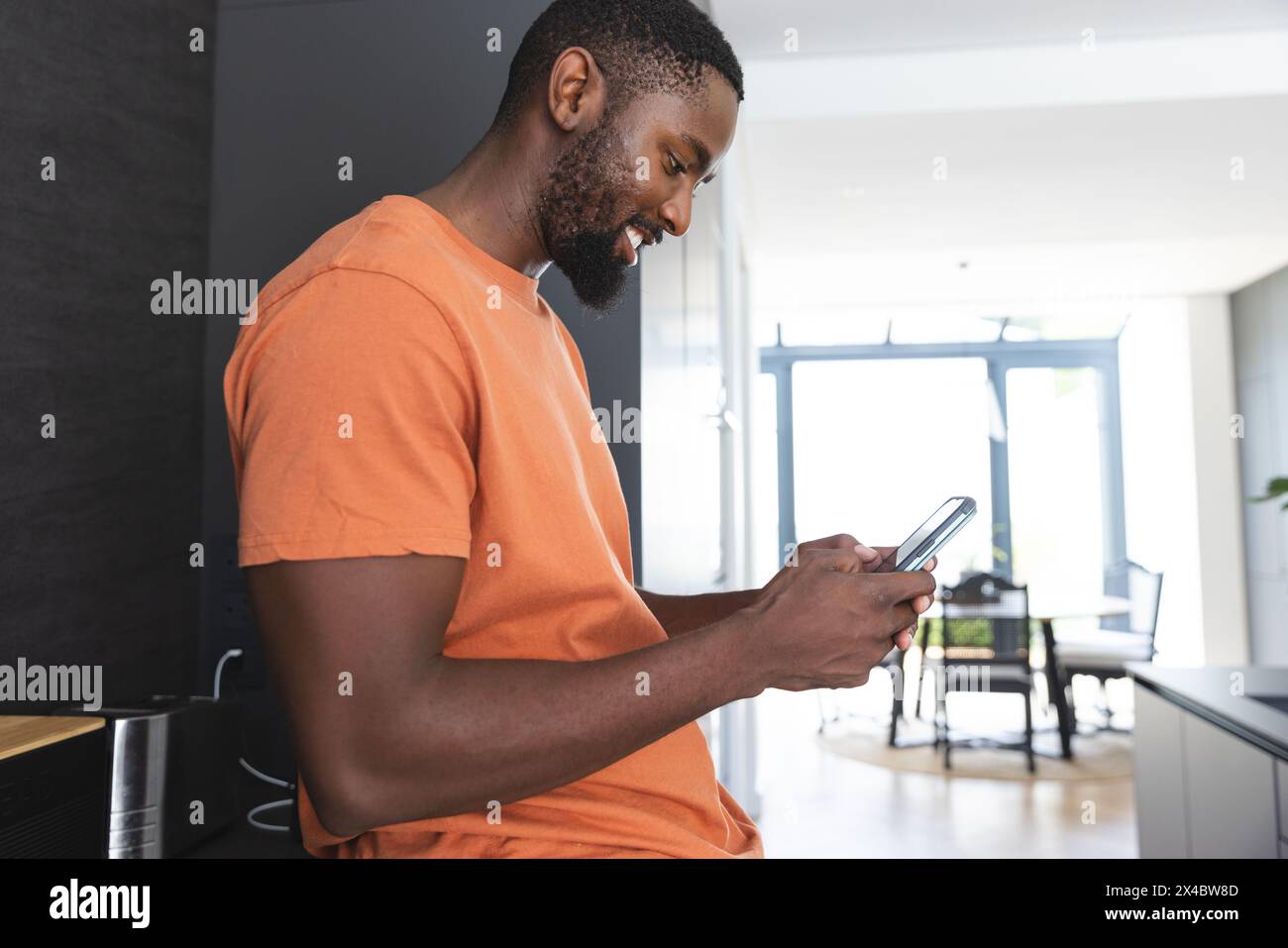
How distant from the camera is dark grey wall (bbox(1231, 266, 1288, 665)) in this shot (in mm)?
5898

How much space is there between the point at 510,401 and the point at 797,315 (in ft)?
22.3

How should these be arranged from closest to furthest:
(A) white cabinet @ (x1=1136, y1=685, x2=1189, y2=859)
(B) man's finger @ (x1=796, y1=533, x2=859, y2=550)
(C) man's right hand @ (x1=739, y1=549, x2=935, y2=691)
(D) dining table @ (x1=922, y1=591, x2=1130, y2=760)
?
(C) man's right hand @ (x1=739, y1=549, x2=935, y2=691) < (B) man's finger @ (x1=796, y1=533, x2=859, y2=550) < (A) white cabinet @ (x1=1136, y1=685, x2=1189, y2=859) < (D) dining table @ (x1=922, y1=591, x2=1130, y2=760)

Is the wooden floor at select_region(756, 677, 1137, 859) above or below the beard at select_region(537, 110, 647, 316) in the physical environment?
below

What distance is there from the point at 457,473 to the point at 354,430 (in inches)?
2.8

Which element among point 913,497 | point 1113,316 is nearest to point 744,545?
point 913,497

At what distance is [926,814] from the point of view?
154 inches

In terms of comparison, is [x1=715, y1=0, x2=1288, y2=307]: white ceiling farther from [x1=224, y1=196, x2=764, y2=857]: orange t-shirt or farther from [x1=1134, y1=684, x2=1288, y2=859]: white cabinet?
[x1=224, y1=196, x2=764, y2=857]: orange t-shirt

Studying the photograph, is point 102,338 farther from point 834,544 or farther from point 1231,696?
point 1231,696

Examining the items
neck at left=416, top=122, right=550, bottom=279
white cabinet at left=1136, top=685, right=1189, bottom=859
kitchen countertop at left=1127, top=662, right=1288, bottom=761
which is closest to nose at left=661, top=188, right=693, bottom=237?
neck at left=416, top=122, right=550, bottom=279

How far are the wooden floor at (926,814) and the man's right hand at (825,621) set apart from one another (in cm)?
285

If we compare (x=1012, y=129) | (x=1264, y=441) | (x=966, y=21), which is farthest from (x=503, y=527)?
(x=1264, y=441)

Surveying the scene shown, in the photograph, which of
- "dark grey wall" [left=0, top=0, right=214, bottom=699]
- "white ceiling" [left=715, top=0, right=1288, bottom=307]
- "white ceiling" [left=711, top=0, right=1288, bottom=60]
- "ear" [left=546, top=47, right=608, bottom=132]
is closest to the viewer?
→ "ear" [left=546, top=47, right=608, bottom=132]

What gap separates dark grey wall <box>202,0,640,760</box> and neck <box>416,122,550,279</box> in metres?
0.57

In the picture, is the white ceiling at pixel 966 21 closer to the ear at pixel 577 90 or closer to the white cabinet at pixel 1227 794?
the white cabinet at pixel 1227 794
